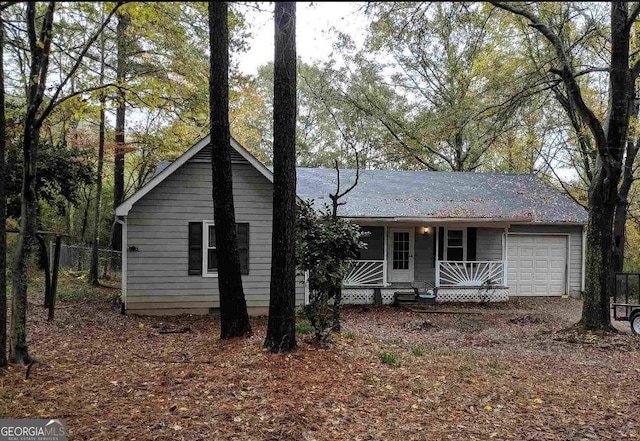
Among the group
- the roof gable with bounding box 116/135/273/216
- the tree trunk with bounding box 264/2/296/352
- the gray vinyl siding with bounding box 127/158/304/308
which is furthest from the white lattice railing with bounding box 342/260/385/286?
the tree trunk with bounding box 264/2/296/352

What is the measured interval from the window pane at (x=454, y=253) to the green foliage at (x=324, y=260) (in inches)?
356

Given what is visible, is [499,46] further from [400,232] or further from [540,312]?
[540,312]

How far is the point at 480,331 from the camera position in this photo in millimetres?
10562

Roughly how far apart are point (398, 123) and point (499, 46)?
7449 millimetres

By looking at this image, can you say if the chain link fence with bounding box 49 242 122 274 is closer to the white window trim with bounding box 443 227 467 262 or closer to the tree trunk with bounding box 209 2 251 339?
the tree trunk with bounding box 209 2 251 339

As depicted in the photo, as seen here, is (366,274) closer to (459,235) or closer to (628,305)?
(459,235)

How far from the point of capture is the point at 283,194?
19.9 feet

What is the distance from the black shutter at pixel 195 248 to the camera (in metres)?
11.1

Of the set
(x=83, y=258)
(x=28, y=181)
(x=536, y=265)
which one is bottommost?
(x=83, y=258)

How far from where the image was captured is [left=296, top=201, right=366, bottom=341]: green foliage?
6.88m

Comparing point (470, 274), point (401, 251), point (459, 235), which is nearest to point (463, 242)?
point (459, 235)

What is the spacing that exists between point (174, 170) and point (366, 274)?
693 centimetres

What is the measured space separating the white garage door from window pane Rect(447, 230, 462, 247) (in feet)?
6.83

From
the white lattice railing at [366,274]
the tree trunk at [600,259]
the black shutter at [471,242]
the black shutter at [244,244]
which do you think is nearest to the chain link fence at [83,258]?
the black shutter at [244,244]
